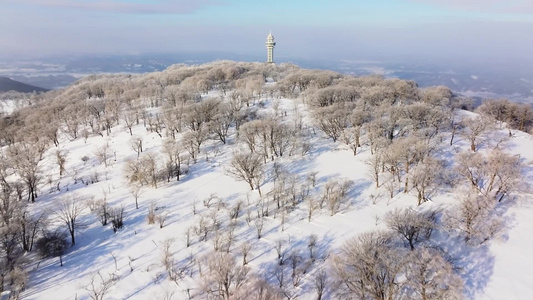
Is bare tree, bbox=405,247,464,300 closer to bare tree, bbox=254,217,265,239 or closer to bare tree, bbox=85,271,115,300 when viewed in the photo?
bare tree, bbox=254,217,265,239

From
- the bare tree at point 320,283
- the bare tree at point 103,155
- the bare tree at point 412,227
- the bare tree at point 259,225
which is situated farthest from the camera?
the bare tree at point 103,155

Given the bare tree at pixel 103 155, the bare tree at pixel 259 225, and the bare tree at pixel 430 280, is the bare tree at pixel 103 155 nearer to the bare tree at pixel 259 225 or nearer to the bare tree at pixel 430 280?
the bare tree at pixel 259 225

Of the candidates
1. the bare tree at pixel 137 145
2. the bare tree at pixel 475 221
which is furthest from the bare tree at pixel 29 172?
the bare tree at pixel 475 221

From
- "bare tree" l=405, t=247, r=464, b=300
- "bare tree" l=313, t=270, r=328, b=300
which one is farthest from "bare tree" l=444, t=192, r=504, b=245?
"bare tree" l=313, t=270, r=328, b=300

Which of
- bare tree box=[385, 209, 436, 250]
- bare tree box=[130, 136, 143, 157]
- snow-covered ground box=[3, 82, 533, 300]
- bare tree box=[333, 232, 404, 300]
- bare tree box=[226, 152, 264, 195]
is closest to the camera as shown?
bare tree box=[333, 232, 404, 300]

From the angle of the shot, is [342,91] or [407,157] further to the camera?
[342,91]

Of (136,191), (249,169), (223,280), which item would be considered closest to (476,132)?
(249,169)

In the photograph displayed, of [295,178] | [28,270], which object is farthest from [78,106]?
[295,178]

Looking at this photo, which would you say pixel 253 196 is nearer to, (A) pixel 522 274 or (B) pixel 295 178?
(B) pixel 295 178
